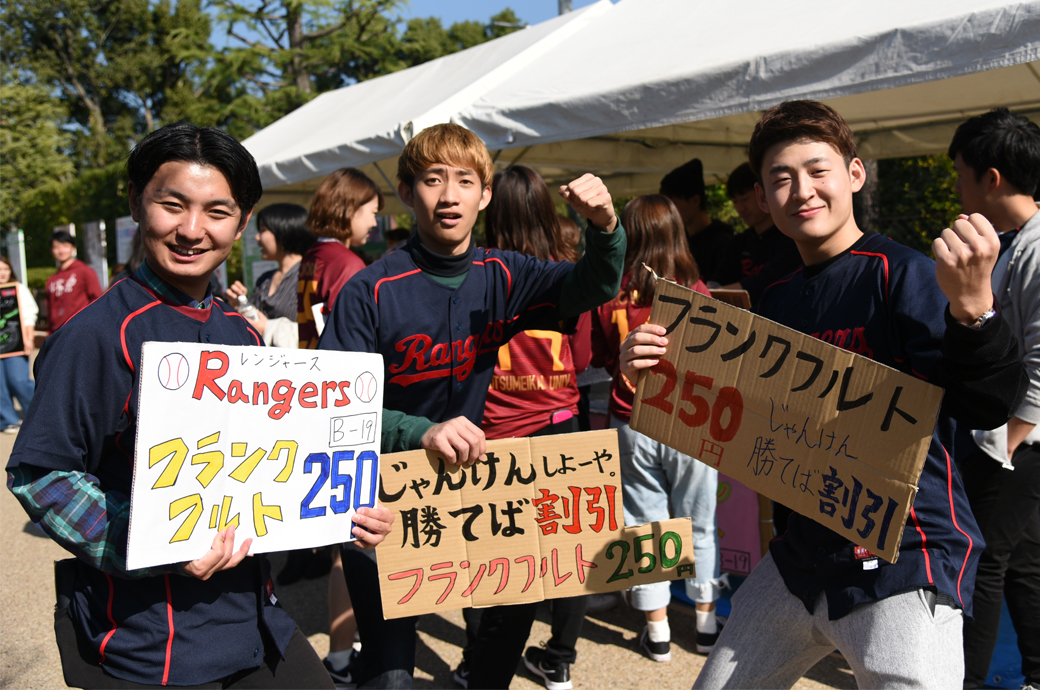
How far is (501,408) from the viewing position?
9.96 ft

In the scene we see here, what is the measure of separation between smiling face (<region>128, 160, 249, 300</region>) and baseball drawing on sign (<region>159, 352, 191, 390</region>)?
251mm

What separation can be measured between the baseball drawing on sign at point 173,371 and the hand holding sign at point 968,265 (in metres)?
1.37

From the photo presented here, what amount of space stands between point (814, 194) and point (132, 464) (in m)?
1.58

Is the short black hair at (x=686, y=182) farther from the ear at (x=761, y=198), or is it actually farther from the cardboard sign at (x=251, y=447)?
the cardboard sign at (x=251, y=447)

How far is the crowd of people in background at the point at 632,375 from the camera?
143 cm

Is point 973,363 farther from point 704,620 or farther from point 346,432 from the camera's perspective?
point 704,620

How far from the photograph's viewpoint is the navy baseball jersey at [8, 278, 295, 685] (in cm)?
135

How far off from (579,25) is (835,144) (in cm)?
546

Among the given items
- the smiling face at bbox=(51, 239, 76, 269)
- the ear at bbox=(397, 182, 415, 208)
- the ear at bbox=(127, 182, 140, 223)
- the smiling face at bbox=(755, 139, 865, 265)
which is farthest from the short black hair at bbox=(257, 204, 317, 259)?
the smiling face at bbox=(51, 239, 76, 269)

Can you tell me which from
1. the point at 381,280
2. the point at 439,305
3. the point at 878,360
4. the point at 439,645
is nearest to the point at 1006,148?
the point at 878,360

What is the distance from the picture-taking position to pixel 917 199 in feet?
34.1

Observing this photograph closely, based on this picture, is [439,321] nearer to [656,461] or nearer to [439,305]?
[439,305]

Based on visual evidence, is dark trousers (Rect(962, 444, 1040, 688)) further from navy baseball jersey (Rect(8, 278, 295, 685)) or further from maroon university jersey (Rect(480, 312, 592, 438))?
navy baseball jersey (Rect(8, 278, 295, 685))

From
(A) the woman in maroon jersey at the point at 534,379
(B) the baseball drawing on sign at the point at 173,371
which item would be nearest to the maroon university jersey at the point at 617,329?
(A) the woman in maroon jersey at the point at 534,379
